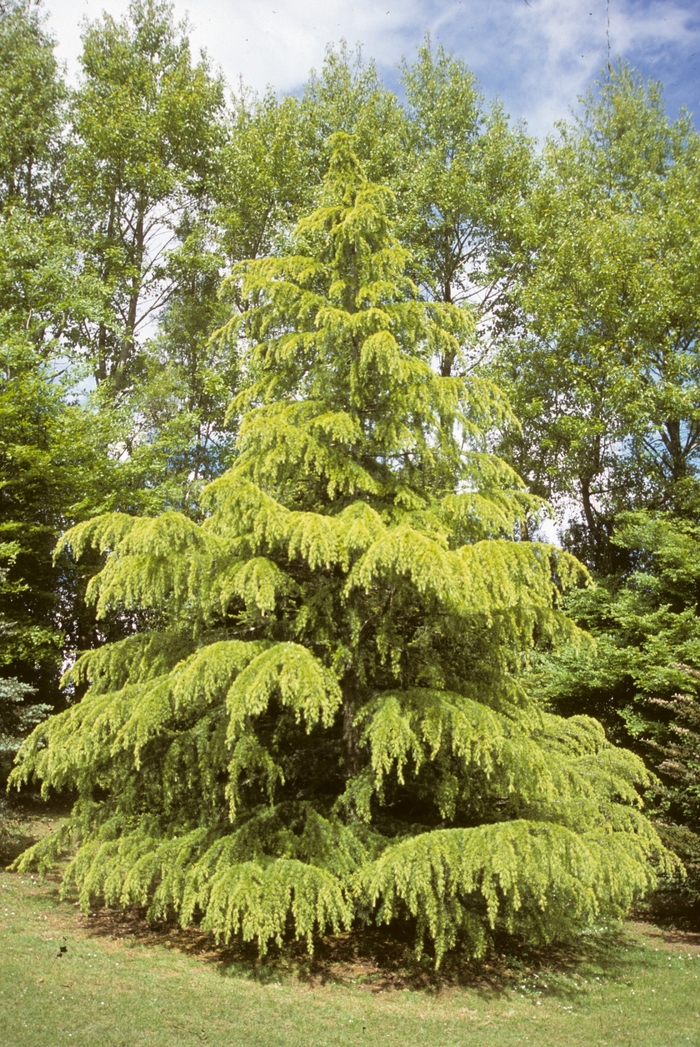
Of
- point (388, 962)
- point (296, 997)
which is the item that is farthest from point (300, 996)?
point (388, 962)

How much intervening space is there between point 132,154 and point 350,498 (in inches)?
583

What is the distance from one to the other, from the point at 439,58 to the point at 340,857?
1994 centimetres

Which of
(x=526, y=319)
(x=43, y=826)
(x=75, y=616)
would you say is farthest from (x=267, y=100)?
(x=43, y=826)

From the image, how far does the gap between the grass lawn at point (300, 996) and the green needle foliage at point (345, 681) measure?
1.62ft

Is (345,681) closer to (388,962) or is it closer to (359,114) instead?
(388,962)

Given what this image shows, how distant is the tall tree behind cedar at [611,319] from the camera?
48.7 feet

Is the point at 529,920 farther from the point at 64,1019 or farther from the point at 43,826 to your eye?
the point at 43,826

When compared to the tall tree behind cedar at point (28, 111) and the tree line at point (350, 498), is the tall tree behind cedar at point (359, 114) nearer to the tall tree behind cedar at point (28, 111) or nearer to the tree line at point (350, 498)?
the tree line at point (350, 498)

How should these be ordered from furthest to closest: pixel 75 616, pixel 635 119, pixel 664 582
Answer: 1. pixel 635 119
2. pixel 75 616
3. pixel 664 582

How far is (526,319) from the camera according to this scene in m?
19.0

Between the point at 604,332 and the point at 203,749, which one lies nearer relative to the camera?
the point at 203,749

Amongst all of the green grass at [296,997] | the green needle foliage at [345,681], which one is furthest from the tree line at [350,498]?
the green grass at [296,997]

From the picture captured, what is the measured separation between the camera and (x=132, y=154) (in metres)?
18.5

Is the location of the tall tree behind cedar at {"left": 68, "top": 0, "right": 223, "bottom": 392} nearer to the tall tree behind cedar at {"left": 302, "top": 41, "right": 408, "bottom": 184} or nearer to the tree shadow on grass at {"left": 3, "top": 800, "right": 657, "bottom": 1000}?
the tall tree behind cedar at {"left": 302, "top": 41, "right": 408, "bottom": 184}
